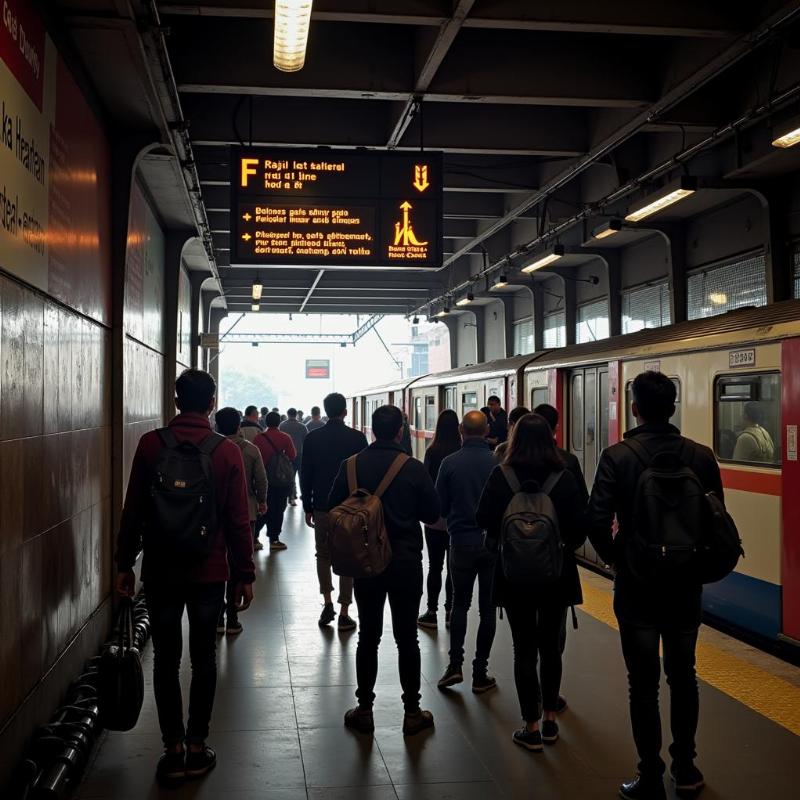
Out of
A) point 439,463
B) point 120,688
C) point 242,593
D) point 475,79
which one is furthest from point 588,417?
point 120,688

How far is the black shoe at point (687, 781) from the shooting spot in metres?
4.16

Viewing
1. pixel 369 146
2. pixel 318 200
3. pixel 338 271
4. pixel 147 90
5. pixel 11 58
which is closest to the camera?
pixel 11 58

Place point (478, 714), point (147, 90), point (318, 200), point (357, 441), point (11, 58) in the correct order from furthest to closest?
point (318, 200)
point (357, 441)
point (147, 90)
point (478, 714)
point (11, 58)

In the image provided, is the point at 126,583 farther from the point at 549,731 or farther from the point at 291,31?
the point at 291,31

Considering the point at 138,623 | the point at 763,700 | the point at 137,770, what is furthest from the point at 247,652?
the point at 763,700

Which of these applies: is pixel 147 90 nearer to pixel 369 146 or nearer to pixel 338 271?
pixel 369 146

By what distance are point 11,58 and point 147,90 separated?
2339 millimetres

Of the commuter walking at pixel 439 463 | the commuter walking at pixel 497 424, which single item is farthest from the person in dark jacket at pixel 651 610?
the commuter walking at pixel 497 424

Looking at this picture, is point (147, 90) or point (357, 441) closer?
point (147, 90)

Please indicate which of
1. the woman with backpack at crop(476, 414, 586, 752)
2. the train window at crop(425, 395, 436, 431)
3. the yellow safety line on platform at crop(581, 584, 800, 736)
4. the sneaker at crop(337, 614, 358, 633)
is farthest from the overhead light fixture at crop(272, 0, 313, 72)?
the train window at crop(425, 395, 436, 431)

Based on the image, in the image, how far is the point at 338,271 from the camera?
1855cm

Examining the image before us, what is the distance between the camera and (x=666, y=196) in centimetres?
949

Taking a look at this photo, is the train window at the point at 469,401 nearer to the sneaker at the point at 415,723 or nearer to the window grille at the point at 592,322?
the window grille at the point at 592,322

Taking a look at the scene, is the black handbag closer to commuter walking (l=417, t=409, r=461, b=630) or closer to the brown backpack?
the brown backpack
